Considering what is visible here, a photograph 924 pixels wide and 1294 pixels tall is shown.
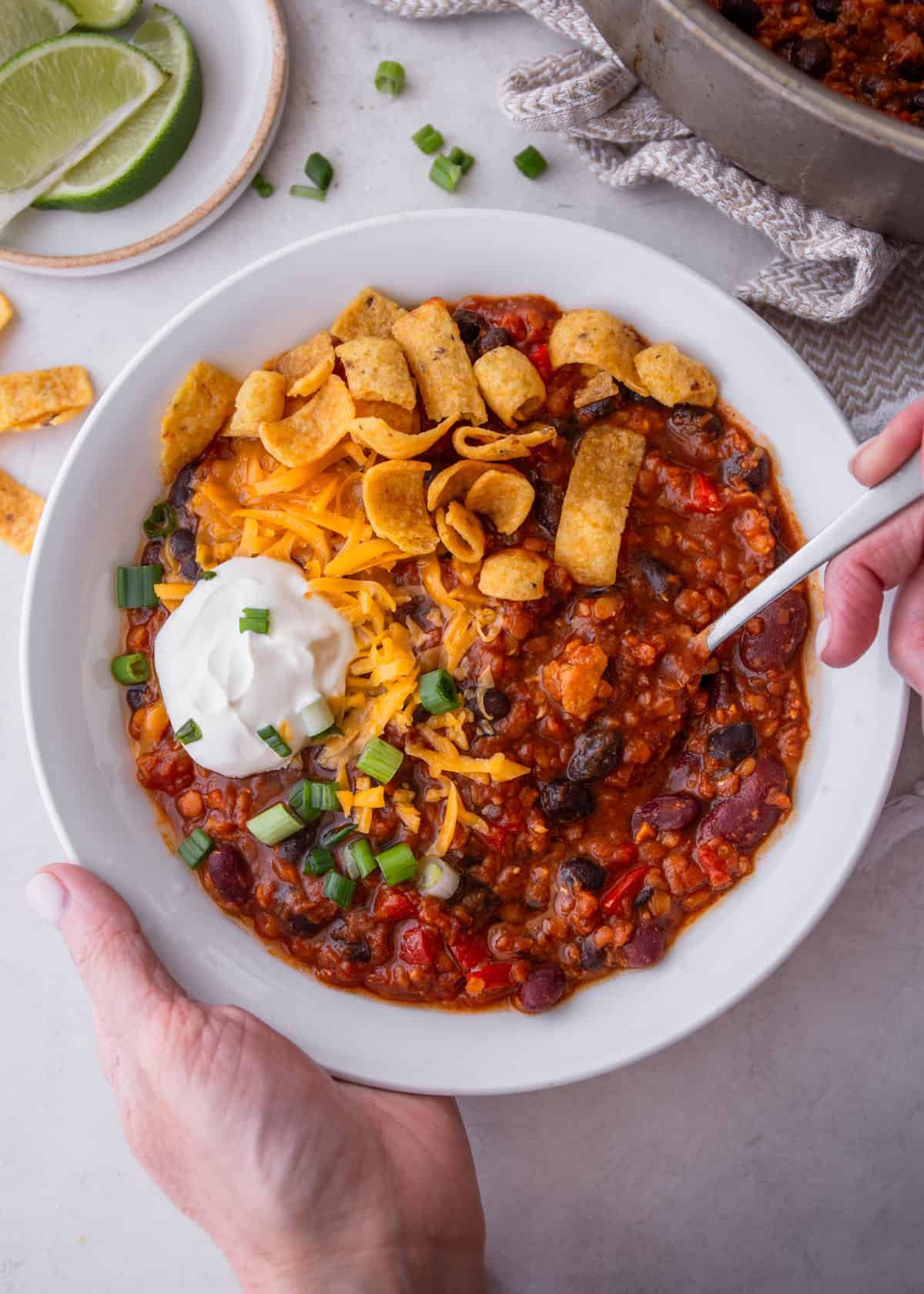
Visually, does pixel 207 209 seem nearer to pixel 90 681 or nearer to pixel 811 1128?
pixel 90 681

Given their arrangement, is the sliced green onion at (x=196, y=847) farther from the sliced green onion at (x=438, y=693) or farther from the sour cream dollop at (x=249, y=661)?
the sliced green onion at (x=438, y=693)

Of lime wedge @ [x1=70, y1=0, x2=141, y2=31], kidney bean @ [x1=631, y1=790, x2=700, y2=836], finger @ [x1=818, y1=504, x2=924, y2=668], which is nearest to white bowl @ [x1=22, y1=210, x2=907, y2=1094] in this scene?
finger @ [x1=818, y1=504, x2=924, y2=668]

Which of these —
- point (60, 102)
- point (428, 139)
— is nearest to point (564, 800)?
point (428, 139)

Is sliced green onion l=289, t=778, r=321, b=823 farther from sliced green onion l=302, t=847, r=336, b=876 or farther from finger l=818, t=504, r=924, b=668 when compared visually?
finger l=818, t=504, r=924, b=668

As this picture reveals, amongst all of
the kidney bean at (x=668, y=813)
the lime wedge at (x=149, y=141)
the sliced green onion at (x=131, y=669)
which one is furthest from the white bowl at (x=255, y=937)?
the lime wedge at (x=149, y=141)

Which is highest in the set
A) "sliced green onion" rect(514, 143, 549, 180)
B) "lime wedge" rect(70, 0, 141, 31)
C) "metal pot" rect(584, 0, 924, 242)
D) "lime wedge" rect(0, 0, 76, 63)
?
"metal pot" rect(584, 0, 924, 242)

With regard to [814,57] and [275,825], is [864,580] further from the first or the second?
[275,825]
